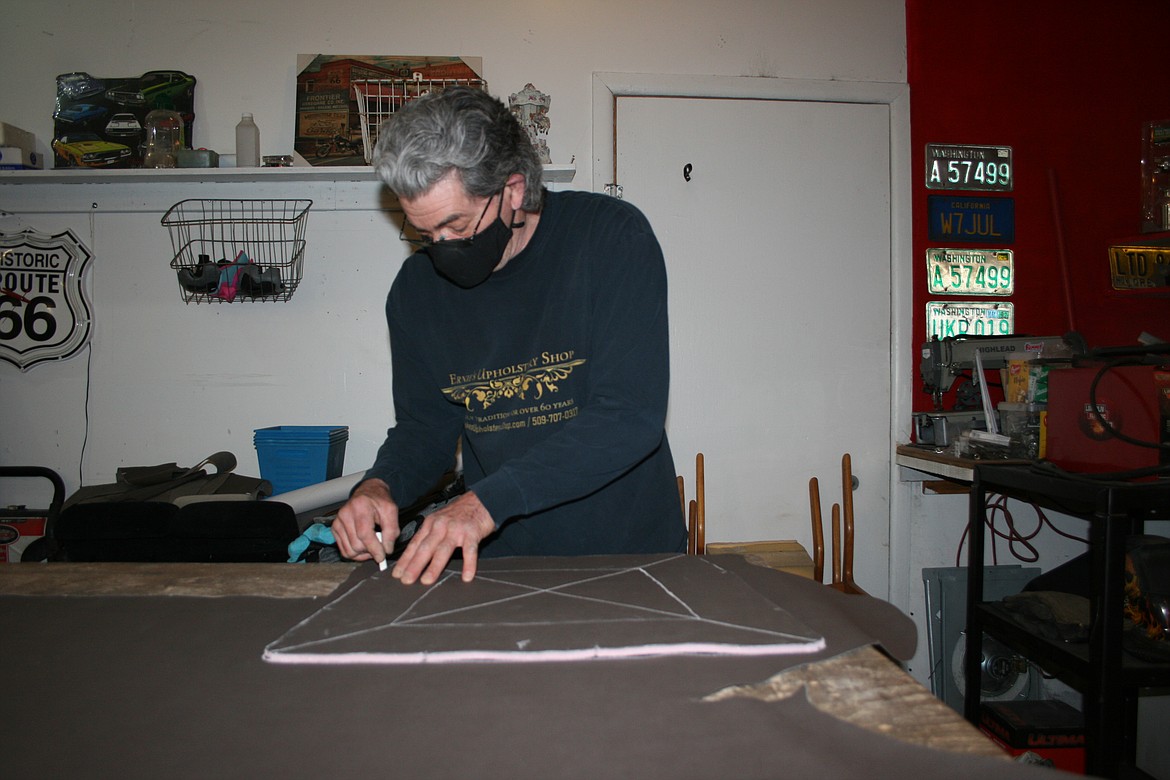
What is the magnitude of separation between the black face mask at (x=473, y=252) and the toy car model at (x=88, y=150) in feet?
6.18

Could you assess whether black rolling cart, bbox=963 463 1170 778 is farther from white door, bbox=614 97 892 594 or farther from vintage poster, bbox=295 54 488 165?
vintage poster, bbox=295 54 488 165

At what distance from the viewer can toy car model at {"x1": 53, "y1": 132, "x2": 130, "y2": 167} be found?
8.25ft

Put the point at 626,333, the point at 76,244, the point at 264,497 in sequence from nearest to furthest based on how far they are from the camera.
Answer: the point at 626,333 → the point at 264,497 → the point at 76,244

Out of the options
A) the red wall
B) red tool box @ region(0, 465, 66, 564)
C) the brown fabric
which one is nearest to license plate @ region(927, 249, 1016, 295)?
the red wall

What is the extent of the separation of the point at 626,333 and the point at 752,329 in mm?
1666

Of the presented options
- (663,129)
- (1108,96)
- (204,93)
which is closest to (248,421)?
(204,93)

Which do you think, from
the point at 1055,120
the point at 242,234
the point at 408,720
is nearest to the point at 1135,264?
the point at 1055,120

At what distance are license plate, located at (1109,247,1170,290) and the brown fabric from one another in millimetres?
2785

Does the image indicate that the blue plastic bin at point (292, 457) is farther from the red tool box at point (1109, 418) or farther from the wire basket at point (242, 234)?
the red tool box at point (1109, 418)

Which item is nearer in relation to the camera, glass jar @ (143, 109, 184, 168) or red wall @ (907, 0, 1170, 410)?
glass jar @ (143, 109, 184, 168)

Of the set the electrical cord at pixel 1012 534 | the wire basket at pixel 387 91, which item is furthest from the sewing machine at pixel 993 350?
the wire basket at pixel 387 91

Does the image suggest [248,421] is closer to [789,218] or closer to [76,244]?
[76,244]

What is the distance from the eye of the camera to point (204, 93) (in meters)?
2.66

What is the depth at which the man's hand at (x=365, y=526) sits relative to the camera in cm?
122
